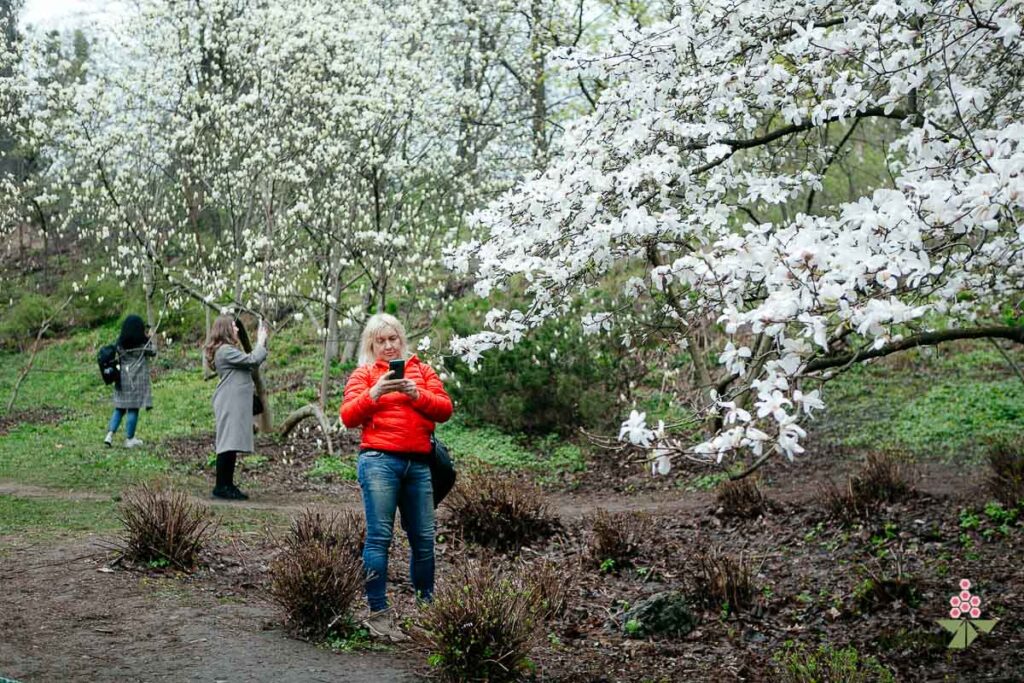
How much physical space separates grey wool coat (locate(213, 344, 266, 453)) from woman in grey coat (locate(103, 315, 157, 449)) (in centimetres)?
323

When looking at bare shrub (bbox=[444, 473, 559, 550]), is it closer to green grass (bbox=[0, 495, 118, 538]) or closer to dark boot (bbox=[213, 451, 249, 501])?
dark boot (bbox=[213, 451, 249, 501])

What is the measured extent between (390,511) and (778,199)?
2.79 metres

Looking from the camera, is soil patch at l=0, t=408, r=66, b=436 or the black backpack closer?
the black backpack

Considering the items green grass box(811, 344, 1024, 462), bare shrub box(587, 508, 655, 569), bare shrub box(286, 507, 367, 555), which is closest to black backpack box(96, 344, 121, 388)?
bare shrub box(286, 507, 367, 555)

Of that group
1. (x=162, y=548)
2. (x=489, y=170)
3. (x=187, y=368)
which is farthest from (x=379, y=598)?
(x=187, y=368)

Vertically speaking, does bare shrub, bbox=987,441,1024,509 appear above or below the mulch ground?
above

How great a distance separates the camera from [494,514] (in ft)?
24.5

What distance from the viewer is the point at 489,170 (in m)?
14.4

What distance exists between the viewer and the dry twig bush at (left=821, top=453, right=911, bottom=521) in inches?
297

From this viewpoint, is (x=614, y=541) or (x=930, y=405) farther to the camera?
(x=930, y=405)

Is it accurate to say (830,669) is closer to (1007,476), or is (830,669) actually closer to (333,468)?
(1007,476)

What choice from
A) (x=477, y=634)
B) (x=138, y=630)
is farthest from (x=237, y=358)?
(x=477, y=634)

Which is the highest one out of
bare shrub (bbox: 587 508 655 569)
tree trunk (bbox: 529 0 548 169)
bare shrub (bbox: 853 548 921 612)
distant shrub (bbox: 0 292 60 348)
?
tree trunk (bbox: 529 0 548 169)

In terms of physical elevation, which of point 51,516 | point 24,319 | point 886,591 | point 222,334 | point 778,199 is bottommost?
point 886,591
